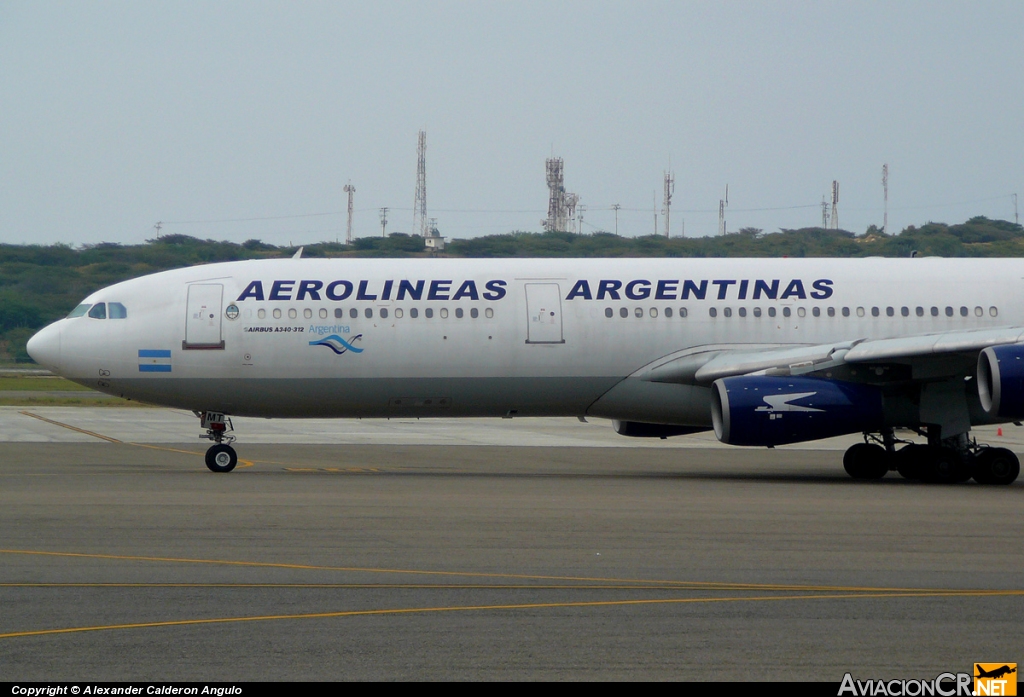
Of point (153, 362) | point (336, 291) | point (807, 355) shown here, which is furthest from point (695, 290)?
point (153, 362)

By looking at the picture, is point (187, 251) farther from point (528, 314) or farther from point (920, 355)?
point (920, 355)

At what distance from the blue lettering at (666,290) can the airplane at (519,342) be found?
1.0 inches

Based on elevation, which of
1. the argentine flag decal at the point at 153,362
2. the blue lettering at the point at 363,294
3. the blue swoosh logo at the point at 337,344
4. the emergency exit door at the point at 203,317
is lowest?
the argentine flag decal at the point at 153,362

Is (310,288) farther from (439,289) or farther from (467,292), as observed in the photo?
(467,292)

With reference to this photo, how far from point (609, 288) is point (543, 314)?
4.52 ft

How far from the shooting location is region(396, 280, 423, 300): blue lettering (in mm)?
22547

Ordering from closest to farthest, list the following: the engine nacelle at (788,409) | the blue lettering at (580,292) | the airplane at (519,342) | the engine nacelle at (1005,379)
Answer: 1. the engine nacelle at (1005,379)
2. the engine nacelle at (788,409)
3. the airplane at (519,342)
4. the blue lettering at (580,292)

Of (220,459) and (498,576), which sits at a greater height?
(498,576)

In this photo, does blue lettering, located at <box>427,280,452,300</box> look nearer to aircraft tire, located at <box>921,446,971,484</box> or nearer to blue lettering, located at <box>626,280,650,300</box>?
blue lettering, located at <box>626,280,650,300</box>

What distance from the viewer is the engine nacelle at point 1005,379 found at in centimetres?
1938

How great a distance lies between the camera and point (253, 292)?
22422 millimetres

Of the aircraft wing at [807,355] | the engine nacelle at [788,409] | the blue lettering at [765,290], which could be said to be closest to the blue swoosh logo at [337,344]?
the aircraft wing at [807,355]

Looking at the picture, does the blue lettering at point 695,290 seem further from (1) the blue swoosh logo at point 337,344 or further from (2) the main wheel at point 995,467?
(1) the blue swoosh logo at point 337,344

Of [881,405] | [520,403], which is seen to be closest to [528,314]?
[520,403]
